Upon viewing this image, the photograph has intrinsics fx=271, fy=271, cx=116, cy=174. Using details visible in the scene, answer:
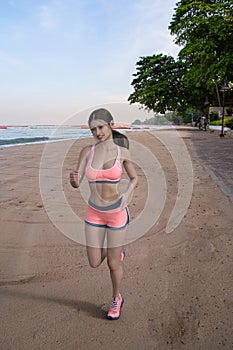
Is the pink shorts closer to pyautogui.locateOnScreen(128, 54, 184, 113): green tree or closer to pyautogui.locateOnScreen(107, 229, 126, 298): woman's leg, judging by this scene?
pyautogui.locateOnScreen(107, 229, 126, 298): woman's leg

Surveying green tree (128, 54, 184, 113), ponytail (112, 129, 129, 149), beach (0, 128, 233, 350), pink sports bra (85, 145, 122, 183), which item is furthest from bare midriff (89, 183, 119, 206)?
green tree (128, 54, 184, 113)

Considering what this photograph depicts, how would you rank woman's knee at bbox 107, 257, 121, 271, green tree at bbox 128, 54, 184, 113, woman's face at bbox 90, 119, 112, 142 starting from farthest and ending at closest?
1. green tree at bbox 128, 54, 184, 113
2. woman's knee at bbox 107, 257, 121, 271
3. woman's face at bbox 90, 119, 112, 142

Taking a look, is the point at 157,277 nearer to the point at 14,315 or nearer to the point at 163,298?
the point at 163,298

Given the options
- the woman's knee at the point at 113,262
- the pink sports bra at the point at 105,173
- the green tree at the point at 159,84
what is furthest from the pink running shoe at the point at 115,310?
the green tree at the point at 159,84

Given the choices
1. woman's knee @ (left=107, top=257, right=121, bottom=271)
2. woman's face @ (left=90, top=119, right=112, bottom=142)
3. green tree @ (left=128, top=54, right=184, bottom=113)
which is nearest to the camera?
woman's face @ (left=90, top=119, right=112, bottom=142)

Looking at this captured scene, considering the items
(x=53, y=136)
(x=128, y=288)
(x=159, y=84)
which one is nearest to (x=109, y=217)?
(x=128, y=288)

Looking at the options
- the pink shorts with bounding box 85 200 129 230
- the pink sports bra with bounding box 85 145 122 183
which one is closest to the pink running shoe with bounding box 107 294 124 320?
the pink shorts with bounding box 85 200 129 230

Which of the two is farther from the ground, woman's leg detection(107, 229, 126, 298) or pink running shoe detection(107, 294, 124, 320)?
woman's leg detection(107, 229, 126, 298)

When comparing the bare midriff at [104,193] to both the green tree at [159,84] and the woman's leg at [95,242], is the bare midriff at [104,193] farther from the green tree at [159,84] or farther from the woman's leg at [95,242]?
the green tree at [159,84]

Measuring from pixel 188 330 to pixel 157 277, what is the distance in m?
0.70

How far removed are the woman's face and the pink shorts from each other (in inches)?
19.3

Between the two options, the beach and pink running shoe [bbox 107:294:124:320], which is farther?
pink running shoe [bbox 107:294:124:320]

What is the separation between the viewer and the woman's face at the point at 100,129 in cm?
195

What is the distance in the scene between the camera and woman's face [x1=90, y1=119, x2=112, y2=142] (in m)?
1.95
